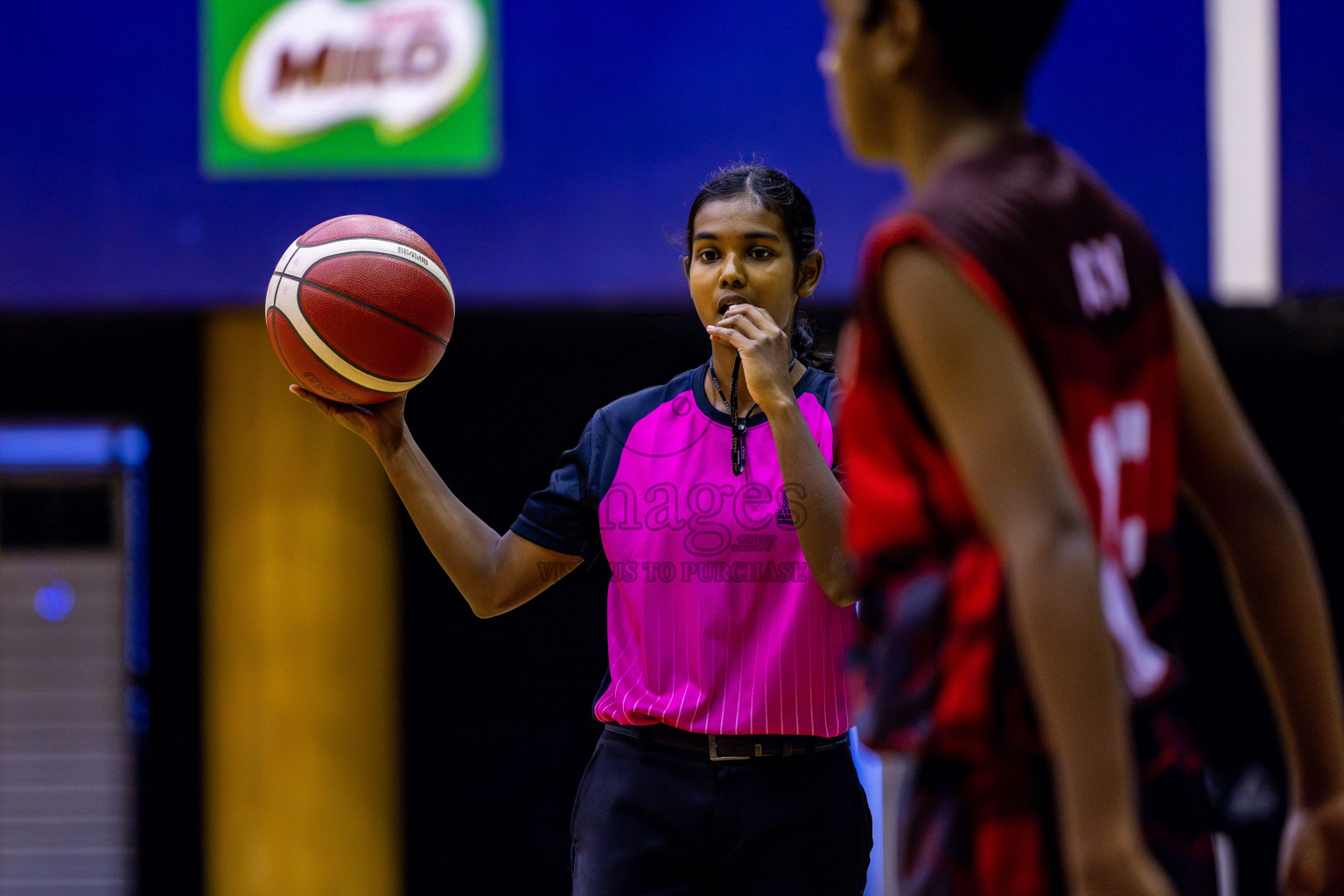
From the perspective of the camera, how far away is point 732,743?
2436mm

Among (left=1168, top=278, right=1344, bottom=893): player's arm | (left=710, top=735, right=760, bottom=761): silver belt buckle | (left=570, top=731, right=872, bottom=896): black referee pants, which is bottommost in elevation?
(left=570, top=731, right=872, bottom=896): black referee pants

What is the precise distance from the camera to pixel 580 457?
273cm

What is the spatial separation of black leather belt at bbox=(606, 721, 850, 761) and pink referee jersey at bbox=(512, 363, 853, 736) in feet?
0.07

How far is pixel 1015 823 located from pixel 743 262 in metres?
1.53

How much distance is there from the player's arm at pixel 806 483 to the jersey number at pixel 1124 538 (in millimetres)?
953

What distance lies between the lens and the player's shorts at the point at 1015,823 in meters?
1.32

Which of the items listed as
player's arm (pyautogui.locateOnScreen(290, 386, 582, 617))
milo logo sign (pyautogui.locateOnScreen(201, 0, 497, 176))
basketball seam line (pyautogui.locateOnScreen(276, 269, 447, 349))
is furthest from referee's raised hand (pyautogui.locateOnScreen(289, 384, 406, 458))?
milo logo sign (pyautogui.locateOnScreen(201, 0, 497, 176))

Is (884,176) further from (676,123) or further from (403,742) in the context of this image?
(403,742)

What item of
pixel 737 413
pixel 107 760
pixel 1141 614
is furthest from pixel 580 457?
pixel 107 760

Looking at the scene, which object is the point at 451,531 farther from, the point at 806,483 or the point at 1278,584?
the point at 1278,584

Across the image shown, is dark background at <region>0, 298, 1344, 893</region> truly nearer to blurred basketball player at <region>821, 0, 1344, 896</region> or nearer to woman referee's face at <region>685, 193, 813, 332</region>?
woman referee's face at <region>685, 193, 813, 332</region>

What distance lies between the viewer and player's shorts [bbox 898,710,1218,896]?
1.32 meters

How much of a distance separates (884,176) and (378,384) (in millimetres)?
3591

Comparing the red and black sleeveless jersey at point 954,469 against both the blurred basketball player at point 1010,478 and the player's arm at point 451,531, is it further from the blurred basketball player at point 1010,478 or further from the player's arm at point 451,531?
the player's arm at point 451,531
